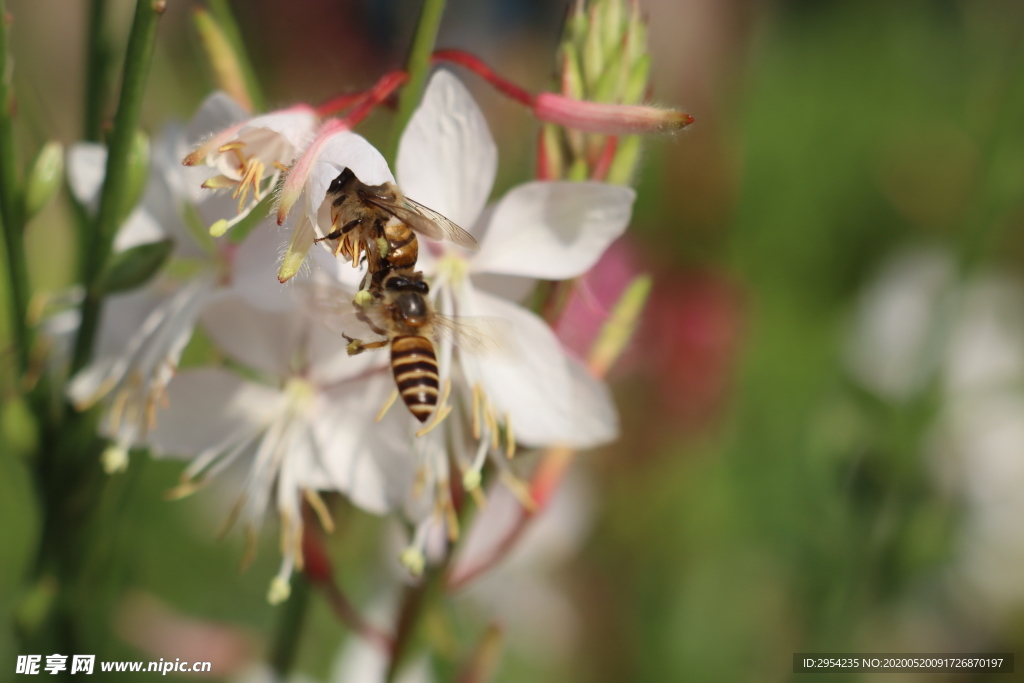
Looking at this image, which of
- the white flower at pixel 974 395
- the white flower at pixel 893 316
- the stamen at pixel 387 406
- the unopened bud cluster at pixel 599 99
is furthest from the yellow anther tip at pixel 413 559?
the white flower at pixel 893 316

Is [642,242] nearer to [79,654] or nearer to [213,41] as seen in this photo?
[213,41]

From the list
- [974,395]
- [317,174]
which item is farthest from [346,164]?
[974,395]

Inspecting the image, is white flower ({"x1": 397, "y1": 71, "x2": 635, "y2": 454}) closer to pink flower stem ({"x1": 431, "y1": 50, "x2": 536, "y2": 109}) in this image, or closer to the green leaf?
pink flower stem ({"x1": 431, "y1": 50, "x2": 536, "y2": 109})

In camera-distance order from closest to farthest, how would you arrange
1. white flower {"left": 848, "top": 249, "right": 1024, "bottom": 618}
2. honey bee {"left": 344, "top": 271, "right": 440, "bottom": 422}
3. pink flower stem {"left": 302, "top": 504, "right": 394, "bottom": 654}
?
honey bee {"left": 344, "top": 271, "right": 440, "bottom": 422} < pink flower stem {"left": 302, "top": 504, "right": 394, "bottom": 654} < white flower {"left": 848, "top": 249, "right": 1024, "bottom": 618}

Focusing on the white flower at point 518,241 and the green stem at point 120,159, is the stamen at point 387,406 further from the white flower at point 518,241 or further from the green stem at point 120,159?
the green stem at point 120,159

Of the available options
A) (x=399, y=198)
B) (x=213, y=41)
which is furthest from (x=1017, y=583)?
(x=213, y=41)

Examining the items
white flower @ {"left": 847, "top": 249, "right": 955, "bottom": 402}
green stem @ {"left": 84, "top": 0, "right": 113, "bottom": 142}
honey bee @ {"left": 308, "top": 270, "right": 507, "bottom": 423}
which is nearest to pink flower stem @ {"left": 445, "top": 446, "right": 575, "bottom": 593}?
honey bee @ {"left": 308, "top": 270, "right": 507, "bottom": 423}
